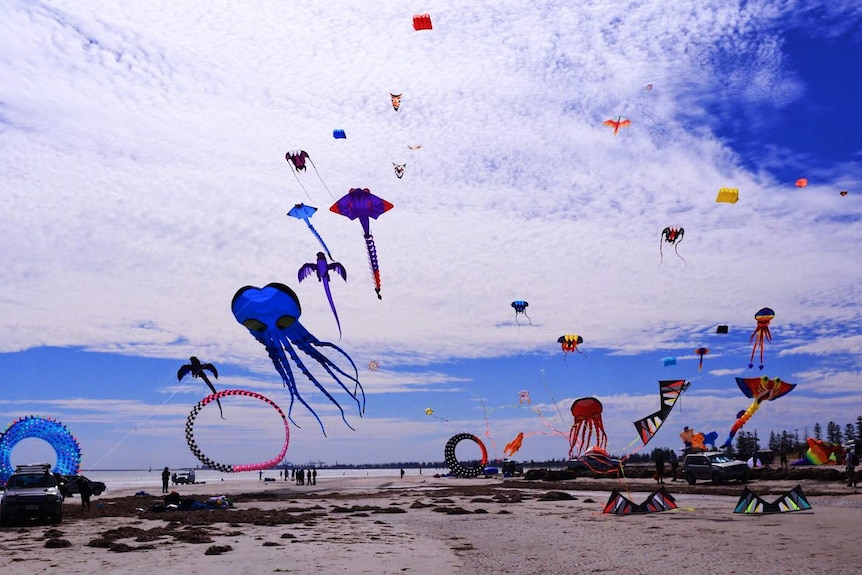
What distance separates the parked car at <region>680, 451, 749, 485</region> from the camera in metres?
39.9

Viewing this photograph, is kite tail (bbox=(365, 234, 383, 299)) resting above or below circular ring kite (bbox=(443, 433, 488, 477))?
above

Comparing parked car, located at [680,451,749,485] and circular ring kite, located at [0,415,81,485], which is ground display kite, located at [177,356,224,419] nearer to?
circular ring kite, located at [0,415,81,485]

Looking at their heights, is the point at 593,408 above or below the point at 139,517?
above

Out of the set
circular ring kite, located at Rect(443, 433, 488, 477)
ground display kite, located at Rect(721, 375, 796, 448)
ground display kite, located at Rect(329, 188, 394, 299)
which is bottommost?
circular ring kite, located at Rect(443, 433, 488, 477)

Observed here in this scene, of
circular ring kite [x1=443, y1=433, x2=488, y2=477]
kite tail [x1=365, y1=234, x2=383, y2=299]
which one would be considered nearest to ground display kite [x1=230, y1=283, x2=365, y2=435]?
kite tail [x1=365, y1=234, x2=383, y2=299]

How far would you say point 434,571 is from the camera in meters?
13.9

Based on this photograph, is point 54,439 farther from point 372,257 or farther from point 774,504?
point 774,504

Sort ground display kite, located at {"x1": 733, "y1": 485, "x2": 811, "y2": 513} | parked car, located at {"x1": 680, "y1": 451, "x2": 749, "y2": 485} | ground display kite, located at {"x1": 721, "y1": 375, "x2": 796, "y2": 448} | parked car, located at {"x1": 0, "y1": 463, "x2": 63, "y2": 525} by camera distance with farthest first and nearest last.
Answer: ground display kite, located at {"x1": 721, "y1": 375, "x2": 796, "y2": 448}, parked car, located at {"x1": 680, "y1": 451, "x2": 749, "y2": 485}, parked car, located at {"x1": 0, "y1": 463, "x2": 63, "y2": 525}, ground display kite, located at {"x1": 733, "y1": 485, "x2": 811, "y2": 513}

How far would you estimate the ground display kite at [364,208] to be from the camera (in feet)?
108

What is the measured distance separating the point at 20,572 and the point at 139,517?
14.3 m

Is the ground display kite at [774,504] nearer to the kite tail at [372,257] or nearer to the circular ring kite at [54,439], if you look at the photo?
the kite tail at [372,257]

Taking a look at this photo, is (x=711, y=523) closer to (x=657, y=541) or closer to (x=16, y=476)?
(x=657, y=541)

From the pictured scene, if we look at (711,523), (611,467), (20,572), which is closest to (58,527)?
(20,572)

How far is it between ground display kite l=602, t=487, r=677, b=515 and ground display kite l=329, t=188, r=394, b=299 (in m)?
14.3
